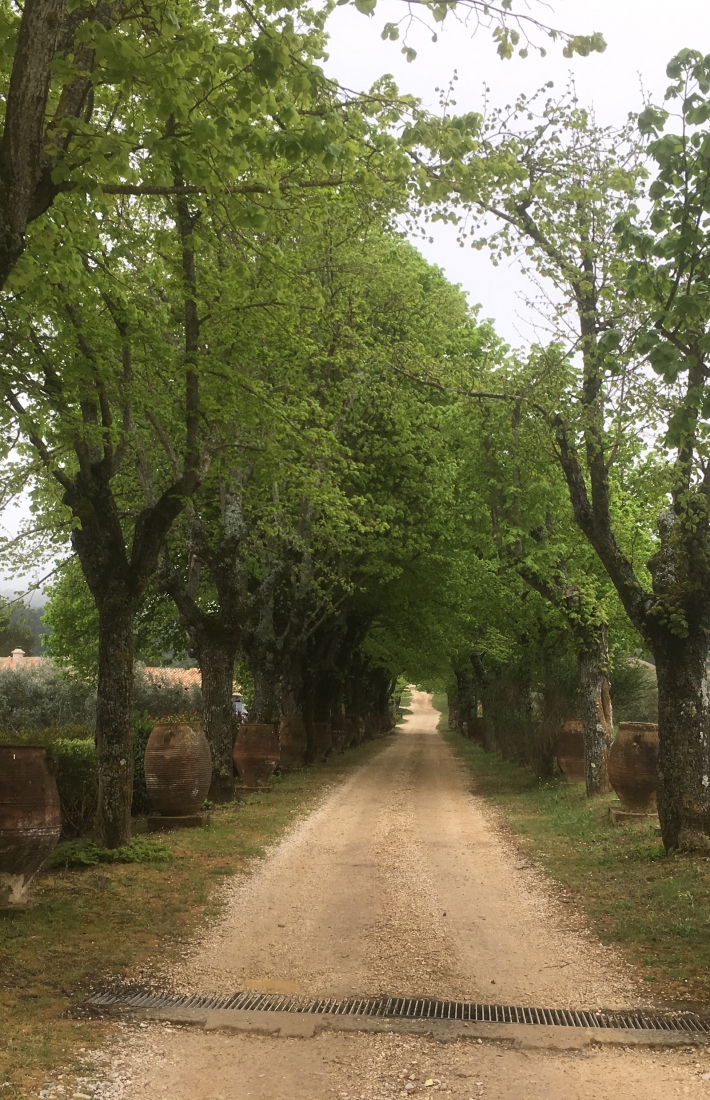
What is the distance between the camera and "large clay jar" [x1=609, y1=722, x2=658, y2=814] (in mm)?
12445

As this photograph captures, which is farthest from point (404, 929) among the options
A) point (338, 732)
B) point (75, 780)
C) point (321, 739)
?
point (338, 732)

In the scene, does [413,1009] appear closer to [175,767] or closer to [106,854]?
[106,854]

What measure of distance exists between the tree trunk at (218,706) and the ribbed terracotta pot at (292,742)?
7727 millimetres

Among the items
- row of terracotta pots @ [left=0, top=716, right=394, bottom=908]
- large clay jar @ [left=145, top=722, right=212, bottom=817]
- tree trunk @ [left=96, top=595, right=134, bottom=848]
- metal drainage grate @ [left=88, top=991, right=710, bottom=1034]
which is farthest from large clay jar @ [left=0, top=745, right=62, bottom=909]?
large clay jar @ [left=145, top=722, right=212, bottom=817]

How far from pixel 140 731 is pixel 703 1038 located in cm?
1022

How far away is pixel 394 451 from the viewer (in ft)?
65.7

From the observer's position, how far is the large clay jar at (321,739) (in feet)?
88.7

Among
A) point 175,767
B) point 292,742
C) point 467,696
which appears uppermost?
point 467,696

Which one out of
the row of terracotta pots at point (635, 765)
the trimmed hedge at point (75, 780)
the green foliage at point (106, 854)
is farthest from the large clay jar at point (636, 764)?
the trimmed hedge at point (75, 780)

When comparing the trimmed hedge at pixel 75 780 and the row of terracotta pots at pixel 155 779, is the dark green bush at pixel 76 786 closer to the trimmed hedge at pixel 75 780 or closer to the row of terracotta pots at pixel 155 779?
the trimmed hedge at pixel 75 780

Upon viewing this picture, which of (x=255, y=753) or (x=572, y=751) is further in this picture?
(x=572, y=751)

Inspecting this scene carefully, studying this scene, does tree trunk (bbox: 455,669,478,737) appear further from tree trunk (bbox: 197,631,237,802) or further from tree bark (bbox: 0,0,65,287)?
tree bark (bbox: 0,0,65,287)

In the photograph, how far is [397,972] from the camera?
6.38 metres

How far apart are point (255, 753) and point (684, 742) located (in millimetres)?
9958
